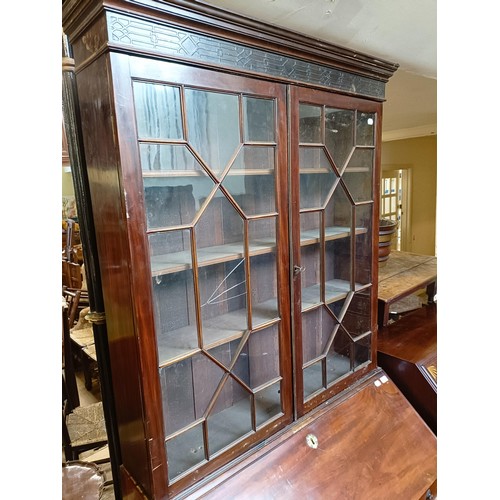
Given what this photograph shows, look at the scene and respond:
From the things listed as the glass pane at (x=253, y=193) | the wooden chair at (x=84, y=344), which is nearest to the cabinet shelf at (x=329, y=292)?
the glass pane at (x=253, y=193)

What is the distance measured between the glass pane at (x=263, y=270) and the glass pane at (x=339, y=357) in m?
0.36

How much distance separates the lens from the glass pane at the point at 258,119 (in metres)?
0.95

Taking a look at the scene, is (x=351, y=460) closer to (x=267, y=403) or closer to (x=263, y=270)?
(x=267, y=403)

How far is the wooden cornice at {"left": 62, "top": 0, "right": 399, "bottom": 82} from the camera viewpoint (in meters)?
0.73

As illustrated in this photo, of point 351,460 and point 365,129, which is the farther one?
point 365,129

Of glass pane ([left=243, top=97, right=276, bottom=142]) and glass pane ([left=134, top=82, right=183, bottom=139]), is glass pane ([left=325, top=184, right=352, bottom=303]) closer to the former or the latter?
glass pane ([left=243, top=97, right=276, bottom=142])

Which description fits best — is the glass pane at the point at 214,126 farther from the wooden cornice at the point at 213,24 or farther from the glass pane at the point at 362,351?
the glass pane at the point at 362,351

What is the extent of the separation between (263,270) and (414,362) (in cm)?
90

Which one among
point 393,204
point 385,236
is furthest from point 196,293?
point 393,204

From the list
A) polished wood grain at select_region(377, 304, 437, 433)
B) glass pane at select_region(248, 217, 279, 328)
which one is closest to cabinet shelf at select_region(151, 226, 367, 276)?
glass pane at select_region(248, 217, 279, 328)

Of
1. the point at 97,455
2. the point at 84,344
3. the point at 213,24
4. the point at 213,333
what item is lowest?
the point at 97,455

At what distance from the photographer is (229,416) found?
1082 mm
